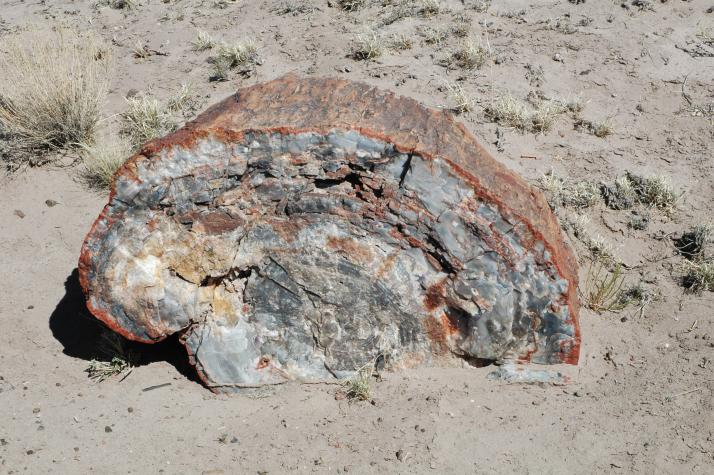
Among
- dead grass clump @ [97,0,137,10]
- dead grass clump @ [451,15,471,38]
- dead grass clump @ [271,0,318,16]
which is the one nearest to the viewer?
dead grass clump @ [451,15,471,38]

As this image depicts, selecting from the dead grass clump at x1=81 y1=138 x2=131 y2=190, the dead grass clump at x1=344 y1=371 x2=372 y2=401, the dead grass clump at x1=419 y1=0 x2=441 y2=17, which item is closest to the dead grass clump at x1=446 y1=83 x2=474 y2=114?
the dead grass clump at x1=419 y1=0 x2=441 y2=17

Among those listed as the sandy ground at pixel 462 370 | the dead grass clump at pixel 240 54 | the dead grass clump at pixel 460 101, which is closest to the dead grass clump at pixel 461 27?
the sandy ground at pixel 462 370

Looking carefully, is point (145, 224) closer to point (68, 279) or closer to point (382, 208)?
point (382, 208)

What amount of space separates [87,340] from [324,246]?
1.90 metres

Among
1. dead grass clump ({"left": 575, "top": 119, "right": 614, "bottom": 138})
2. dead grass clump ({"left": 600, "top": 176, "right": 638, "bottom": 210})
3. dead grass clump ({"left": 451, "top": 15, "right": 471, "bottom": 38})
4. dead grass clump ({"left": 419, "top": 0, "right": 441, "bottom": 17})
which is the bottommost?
dead grass clump ({"left": 600, "top": 176, "right": 638, "bottom": 210})

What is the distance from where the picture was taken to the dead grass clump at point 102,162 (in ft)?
21.1

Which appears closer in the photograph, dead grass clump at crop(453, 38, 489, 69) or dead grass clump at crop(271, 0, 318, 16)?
dead grass clump at crop(453, 38, 489, 69)

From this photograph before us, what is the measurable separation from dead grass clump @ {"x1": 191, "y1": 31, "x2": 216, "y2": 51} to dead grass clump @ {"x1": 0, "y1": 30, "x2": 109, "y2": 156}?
1.36 m

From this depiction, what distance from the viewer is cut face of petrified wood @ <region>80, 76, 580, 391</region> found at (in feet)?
13.4

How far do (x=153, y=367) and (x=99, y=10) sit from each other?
6322 mm

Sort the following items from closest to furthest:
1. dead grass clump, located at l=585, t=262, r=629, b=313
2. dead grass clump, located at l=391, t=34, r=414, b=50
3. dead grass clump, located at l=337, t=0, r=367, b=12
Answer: dead grass clump, located at l=585, t=262, r=629, b=313, dead grass clump, located at l=391, t=34, r=414, b=50, dead grass clump, located at l=337, t=0, r=367, b=12

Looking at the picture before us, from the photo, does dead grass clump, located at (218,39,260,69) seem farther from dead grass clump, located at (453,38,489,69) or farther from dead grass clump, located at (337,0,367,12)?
dead grass clump, located at (453,38,489,69)

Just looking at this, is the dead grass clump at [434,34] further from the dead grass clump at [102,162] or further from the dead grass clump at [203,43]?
the dead grass clump at [102,162]

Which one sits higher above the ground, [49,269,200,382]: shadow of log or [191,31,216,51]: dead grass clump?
[191,31,216,51]: dead grass clump
